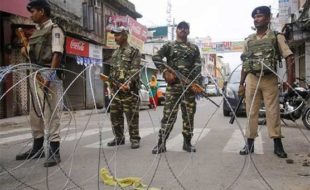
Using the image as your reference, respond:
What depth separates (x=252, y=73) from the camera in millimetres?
5898

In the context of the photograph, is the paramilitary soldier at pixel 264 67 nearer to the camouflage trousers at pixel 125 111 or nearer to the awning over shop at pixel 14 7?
the camouflage trousers at pixel 125 111

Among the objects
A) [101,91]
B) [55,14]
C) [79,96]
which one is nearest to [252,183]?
[55,14]

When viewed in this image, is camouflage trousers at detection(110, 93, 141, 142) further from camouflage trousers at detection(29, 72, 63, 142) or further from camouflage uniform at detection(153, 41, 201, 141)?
camouflage trousers at detection(29, 72, 63, 142)

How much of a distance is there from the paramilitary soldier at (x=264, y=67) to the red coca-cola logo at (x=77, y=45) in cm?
1399

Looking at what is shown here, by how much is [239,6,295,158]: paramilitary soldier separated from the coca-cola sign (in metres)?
13.5

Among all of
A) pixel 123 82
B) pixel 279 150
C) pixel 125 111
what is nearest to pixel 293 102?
pixel 279 150

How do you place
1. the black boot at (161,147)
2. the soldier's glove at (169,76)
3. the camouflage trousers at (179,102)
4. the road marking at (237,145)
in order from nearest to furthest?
1. the black boot at (161,147)
2. the soldier's glove at (169,76)
3. the camouflage trousers at (179,102)
4. the road marking at (237,145)

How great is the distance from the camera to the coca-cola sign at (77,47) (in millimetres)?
18688

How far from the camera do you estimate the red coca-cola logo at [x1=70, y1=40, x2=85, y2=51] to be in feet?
62.6

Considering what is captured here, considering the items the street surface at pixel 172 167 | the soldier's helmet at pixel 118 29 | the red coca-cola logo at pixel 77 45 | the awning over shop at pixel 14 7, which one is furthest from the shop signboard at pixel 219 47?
the soldier's helmet at pixel 118 29

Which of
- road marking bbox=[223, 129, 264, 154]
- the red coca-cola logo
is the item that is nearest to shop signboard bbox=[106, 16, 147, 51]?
the red coca-cola logo

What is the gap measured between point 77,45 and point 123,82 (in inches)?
538

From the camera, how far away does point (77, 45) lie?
1959 cm

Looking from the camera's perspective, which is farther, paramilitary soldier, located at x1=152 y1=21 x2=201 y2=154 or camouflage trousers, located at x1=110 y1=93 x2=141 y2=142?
camouflage trousers, located at x1=110 y1=93 x2=141 y2=142
